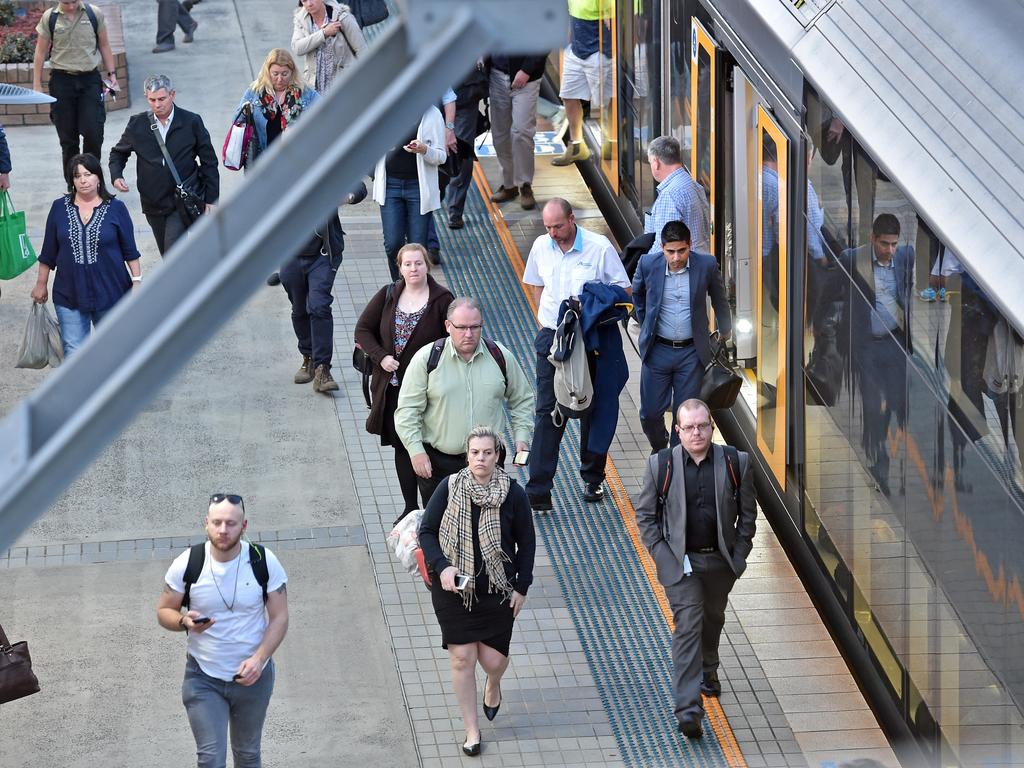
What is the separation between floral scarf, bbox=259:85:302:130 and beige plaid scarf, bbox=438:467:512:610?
4.65 m

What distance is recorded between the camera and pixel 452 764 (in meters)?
8.36

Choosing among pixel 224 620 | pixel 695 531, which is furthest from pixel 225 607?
pixel 695 531

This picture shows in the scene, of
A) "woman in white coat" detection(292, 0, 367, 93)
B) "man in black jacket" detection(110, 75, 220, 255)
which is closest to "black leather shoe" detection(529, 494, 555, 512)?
"man in black jacket" detection(110, 75, 220, 255)

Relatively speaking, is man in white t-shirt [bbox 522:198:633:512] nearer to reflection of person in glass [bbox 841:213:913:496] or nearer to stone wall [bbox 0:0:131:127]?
reflection of person in glass [bbox 841:213:913:496]

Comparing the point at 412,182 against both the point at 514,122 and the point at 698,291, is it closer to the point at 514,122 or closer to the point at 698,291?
the point at 514,122

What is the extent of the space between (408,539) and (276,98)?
4619 millimetres

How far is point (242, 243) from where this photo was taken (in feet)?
8.25

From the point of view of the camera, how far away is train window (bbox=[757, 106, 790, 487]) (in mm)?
10156

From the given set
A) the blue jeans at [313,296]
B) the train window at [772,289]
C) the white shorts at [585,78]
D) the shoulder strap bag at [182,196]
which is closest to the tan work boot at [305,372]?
the blue jeans at [313,296]

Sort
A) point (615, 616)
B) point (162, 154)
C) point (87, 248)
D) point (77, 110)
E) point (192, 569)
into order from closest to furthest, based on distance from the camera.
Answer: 1. point (192, 569)
2. point (615, 616)
3. point (87, 248)
4. point (162, 154)
5. point (77, 110)

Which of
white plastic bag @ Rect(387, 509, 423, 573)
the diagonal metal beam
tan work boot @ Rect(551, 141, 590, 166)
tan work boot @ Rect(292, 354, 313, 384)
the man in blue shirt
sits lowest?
tan work boot @ Rect(551, 141, 590, 166)

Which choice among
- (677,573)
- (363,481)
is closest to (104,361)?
(677,573)

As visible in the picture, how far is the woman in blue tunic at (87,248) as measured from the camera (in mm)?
11328

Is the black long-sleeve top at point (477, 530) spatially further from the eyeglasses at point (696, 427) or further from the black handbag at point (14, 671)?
the black handbag at point (14, 671)
